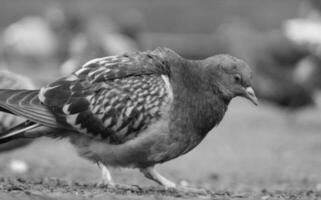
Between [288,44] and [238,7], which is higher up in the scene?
[238,7]

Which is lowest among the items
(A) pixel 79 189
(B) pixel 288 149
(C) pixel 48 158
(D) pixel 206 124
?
(A) pixel 79 189

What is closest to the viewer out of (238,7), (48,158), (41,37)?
(48,158)

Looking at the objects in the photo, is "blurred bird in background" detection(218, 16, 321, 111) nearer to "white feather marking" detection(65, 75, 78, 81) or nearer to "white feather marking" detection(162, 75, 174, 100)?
"white feather marking" detection(162, 75, 174, 100)

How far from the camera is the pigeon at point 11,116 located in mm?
7734

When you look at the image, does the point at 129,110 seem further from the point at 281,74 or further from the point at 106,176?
the point at 281,74

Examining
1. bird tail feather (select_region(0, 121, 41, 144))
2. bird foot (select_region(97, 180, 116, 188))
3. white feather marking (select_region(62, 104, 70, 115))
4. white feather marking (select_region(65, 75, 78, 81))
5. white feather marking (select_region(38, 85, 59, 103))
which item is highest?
white feather marking (select_region(65, 75, 78, 81))

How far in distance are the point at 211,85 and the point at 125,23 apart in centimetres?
1383

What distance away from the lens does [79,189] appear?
6.23m

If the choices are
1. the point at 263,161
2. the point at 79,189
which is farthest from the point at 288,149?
the point at 79,189

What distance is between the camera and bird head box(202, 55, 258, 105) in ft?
22.2

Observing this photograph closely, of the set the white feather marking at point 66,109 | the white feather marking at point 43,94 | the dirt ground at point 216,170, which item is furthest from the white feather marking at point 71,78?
the dirt ground at point 216,170

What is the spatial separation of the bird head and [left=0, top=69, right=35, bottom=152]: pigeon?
2077mm

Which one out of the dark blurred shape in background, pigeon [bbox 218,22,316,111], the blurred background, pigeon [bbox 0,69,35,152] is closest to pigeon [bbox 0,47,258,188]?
pigeon [bbox 0,69,35,152]

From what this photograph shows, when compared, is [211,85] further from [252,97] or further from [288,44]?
[288,44]
